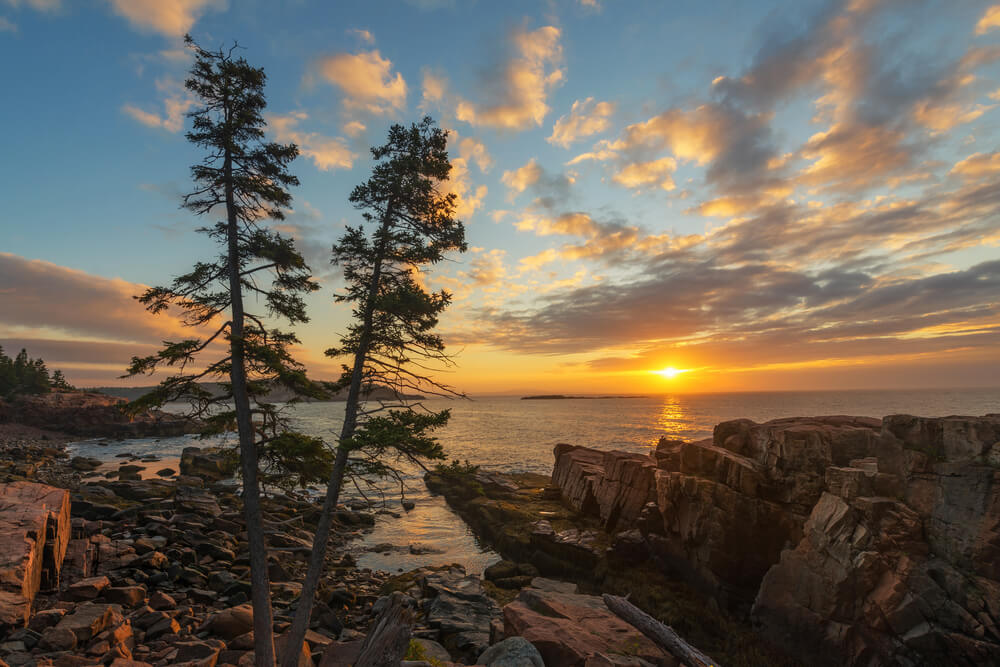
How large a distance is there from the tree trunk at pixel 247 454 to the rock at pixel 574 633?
6929 millimetres

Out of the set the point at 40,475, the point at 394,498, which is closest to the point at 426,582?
the point at 394,498

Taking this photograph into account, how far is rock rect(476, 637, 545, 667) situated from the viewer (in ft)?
32.7

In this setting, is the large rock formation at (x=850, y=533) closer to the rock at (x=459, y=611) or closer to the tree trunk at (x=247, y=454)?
the rock at (x=459, y=611)

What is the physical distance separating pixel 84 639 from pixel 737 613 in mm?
22075

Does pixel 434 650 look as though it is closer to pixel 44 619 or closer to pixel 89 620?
pixel 89 620

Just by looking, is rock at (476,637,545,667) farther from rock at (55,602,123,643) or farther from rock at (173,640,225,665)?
rock at (55,602,123,643)

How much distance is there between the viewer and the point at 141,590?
13.8 m

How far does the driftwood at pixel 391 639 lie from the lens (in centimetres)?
759

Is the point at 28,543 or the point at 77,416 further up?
the point at 28,543

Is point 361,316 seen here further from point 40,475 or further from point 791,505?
point 40,475

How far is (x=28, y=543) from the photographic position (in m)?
12.2

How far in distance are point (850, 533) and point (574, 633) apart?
11014 millimetres

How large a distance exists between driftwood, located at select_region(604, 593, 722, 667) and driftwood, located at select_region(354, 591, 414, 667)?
7.51 meters

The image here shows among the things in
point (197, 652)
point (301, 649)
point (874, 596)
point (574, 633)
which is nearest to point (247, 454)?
point (197, 652)
